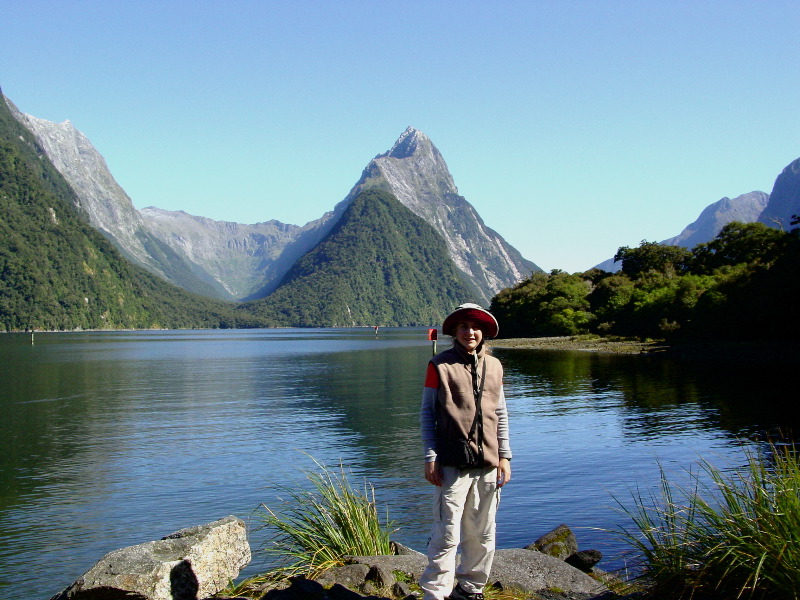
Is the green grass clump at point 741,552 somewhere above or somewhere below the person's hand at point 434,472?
below

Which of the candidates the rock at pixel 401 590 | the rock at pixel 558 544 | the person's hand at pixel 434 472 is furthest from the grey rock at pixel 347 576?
the rock at pixel 558 544

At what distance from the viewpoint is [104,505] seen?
17.5 metres

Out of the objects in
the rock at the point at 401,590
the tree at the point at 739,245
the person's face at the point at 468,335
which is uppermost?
the tree at the point at 739,245

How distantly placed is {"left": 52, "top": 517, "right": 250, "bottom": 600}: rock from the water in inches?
124

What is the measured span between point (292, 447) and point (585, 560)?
16.4 m

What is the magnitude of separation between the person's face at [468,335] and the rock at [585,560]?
5.49 metres

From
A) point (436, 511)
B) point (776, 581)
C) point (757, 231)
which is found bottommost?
point (776, 581)

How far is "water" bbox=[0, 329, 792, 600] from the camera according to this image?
50.1 feet

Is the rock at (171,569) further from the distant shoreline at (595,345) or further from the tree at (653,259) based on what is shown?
the tree at (653,259)

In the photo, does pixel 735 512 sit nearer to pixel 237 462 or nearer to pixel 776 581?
pixel 776 581

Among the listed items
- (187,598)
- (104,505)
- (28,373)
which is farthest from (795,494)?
(28,373)

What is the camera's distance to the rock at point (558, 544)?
11.4 m

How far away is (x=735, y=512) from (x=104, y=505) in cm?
1536

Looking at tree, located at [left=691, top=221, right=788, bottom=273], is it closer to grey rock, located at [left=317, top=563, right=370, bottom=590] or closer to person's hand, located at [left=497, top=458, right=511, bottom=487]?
grey rock, located at [left=317, top=563, right=370, bottom=590]
